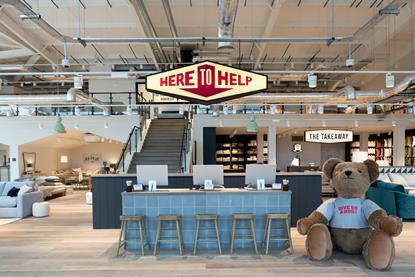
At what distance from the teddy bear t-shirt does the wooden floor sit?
462 millimetres

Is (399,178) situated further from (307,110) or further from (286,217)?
(286,217)

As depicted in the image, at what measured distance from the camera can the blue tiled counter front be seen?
5.09m

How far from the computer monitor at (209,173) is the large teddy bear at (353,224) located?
1.41 metres

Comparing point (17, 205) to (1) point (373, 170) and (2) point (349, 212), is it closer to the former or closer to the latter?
(2) point (349, 212)

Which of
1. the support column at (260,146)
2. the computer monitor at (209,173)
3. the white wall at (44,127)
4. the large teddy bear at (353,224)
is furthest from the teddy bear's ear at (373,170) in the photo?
the support column at (260,146)

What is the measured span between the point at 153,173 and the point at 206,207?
0.99 meters

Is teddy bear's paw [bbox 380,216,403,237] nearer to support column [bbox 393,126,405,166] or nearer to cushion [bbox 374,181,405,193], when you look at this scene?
cushion [bbox 374,181,405,193]

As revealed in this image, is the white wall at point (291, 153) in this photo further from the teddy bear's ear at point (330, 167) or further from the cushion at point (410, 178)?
the teddy bear's ear at point (330, 167)

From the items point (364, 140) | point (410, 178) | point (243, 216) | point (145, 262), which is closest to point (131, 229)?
point (145, 262)

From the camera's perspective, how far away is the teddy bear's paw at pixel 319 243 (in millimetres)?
4418

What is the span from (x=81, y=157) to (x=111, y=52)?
27.6 feet

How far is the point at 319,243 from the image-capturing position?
4.43 metres

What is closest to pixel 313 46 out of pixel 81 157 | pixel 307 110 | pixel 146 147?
pixel 307 110

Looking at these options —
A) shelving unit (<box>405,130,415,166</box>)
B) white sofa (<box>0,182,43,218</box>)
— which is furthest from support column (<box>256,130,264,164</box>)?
white sofa (<box>0,182,43,218</box>)
